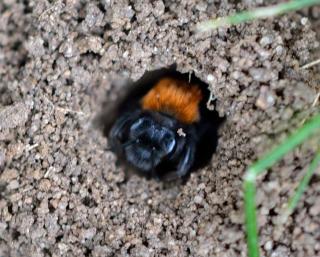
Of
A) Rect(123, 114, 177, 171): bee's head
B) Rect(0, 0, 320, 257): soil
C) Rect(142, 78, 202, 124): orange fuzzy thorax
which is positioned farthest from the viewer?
Rect(142, 78, 202, 124): orange fuzzy thorax

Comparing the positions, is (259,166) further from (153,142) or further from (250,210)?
(153,142)

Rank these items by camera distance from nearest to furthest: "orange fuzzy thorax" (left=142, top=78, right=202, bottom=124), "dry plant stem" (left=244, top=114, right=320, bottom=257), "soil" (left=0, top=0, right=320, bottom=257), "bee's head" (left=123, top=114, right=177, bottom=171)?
"dry plant stem" (left=244, top=114, right=320, bottom=257) → "soil" (left=0, top=0, right=320, bottom=257) → "bee's head" (left=123, top=114, right=177, bottom=171) → "orange fuzzy thorax" (left=142, top=78, right=202, bottom=124)

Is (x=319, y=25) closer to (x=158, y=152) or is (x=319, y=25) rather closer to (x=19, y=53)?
(x=158, y=152)

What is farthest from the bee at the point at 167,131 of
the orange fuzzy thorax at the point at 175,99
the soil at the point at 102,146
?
→ the soil at the point at 102,146

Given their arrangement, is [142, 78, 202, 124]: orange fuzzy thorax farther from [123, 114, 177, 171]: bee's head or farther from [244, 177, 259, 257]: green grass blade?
[244, 177, 259, 257]: green grass blade

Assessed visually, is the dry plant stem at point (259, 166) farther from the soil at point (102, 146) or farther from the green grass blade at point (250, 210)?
the soil at point (102, 146)

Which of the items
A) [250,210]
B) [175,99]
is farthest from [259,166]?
[175,99]

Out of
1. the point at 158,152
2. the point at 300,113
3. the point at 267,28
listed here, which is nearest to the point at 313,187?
the point at 300,113

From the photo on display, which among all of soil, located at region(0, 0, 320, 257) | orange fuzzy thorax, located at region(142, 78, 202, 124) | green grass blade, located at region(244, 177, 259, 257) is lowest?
green grass blade, located at region(244, 177, 259, 257)

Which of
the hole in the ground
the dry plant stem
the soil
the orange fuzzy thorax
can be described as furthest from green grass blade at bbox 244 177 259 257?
the orange fuzzy thorax
